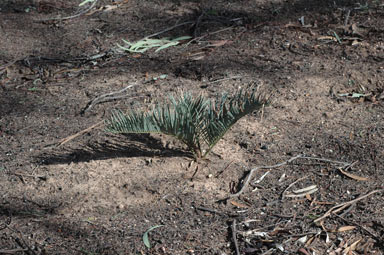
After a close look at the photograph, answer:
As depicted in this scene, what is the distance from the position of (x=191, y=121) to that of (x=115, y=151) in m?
0.61

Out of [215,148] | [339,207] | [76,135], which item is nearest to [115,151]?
[76,135]

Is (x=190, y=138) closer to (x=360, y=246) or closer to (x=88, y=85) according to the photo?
(x=360, y=246)

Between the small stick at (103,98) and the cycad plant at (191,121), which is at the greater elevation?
the cycad plant at (191,121)

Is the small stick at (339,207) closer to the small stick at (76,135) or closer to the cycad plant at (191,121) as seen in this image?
the cycad plant at (191,121)

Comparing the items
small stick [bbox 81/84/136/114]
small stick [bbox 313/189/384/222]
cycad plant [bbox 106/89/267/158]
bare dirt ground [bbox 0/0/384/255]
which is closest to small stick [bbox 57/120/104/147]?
bare dirt ground [bbox 0/0/384/255]

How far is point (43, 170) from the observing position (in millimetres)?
2973

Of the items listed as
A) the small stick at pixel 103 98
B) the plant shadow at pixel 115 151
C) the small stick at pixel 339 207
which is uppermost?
the small stick at pixel 103 98

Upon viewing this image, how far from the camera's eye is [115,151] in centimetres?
305

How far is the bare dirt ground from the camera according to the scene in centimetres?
256

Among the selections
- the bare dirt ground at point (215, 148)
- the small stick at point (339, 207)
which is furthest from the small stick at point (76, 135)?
the small stick at point (339, 207)

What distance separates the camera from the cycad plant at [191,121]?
2.64 metres

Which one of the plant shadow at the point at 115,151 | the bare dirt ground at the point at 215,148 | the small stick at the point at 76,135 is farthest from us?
the small stick at the point at 76,135

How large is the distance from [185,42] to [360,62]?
54.9 inches

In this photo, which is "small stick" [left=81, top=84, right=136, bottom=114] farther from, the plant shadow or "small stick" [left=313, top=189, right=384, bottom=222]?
"small stick" [left=313, top=189, right=384, bottom=222]
